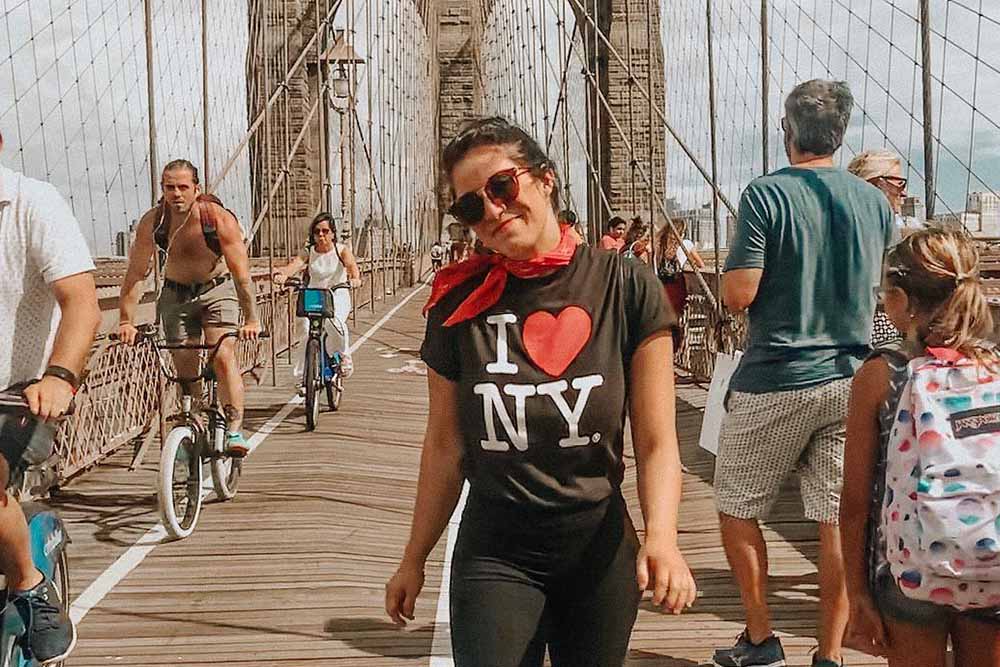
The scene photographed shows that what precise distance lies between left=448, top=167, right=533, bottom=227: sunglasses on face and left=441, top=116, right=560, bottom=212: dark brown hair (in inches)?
1.4

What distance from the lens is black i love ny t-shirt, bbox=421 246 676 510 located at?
1853 millimetres

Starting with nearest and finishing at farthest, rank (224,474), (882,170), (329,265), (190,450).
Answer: (882,170) < (190,450) < (224,474) < (329,265)

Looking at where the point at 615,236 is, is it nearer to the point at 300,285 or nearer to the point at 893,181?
the point at 300,285

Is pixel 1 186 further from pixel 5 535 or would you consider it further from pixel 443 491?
pixel 443 491

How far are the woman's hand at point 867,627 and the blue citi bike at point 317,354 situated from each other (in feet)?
17.9

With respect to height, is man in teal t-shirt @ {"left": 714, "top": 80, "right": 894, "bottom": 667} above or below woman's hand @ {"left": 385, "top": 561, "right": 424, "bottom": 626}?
above

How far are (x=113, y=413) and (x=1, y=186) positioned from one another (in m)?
4.26

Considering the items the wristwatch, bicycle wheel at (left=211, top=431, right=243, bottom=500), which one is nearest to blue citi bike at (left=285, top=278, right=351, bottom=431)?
bicycle wheel at (left=211, top=431, right=243, bottom=500)

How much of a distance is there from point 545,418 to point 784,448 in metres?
1.25

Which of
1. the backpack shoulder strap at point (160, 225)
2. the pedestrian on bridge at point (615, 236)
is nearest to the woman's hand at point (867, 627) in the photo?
the backpack shoulder strap at point (160, 225)

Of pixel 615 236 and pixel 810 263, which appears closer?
pixel 810 263

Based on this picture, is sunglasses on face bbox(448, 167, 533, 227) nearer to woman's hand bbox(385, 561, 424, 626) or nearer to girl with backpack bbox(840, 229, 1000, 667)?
woman's hand bbox(385, 561, 424, 626)

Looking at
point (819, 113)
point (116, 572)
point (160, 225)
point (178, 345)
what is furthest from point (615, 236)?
point (819, 113)

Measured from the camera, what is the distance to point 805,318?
2.90 meters
